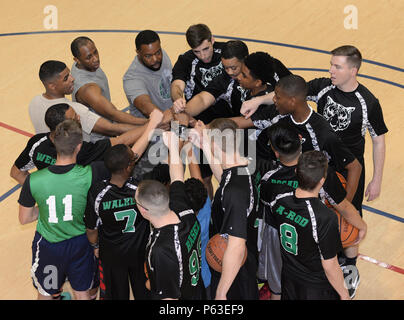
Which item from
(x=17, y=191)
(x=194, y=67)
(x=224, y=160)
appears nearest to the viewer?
(x=224, y=160)


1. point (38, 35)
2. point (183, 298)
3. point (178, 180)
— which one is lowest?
point (183, 298)

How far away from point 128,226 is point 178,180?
0.60 metres

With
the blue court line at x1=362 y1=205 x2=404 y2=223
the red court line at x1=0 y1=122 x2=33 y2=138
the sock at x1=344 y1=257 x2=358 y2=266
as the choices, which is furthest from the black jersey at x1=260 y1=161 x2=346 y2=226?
the red court line at x1=0 y1=122 x2=33 y2=138

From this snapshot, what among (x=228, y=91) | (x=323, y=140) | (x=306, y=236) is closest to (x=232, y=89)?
(x=228, y=91)

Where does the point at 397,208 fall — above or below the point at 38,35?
below

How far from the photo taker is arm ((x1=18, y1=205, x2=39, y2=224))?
15.4ft

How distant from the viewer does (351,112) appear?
17.0 ft

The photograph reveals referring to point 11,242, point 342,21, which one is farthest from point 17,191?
point 342,21

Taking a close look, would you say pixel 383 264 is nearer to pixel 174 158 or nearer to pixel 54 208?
pixel 174 158

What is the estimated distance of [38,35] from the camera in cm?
1139

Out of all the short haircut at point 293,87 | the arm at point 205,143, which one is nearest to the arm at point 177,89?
the arm at point 205,143

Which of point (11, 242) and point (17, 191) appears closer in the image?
point (11, 242)

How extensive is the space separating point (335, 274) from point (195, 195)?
4.22 feet

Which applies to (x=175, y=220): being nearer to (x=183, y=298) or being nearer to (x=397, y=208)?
(x=183, y=298)
